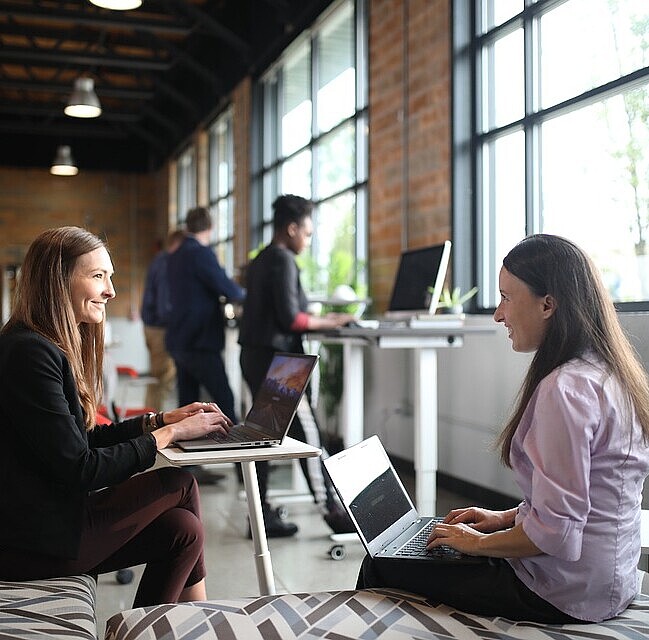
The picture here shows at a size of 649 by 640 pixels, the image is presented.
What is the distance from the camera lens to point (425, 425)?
3936mm

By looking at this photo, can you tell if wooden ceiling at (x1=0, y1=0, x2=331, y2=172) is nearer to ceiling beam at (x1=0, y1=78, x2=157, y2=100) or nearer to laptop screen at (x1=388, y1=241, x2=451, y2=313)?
ceiling beam at (x1=0, y1=78, x2=157, y2=100)

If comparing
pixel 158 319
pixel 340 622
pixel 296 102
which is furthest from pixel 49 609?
pixel 296 102

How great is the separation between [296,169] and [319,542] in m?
4.62

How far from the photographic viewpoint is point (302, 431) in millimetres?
3959

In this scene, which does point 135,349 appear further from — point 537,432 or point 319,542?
point 537,432

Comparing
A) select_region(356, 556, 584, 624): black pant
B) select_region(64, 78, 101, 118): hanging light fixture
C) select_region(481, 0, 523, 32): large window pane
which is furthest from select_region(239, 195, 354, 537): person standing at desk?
select_region(64, 78, 101, 118): hanging light fixture

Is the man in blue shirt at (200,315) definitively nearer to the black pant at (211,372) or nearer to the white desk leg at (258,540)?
the black pant at (211,372)

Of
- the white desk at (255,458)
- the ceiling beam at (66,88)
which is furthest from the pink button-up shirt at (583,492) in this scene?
the ceiling beam at (66,88)

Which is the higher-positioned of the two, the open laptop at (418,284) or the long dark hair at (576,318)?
the open laptop at (418,284)

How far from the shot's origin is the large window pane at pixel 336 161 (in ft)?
21.4

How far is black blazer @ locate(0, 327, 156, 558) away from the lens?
1940 mm

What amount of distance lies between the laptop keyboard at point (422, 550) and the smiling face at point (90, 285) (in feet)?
3.13

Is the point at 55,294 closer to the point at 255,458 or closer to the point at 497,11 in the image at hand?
the point at 255,458

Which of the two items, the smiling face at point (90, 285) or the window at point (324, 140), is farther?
the window at point (324, 140)
